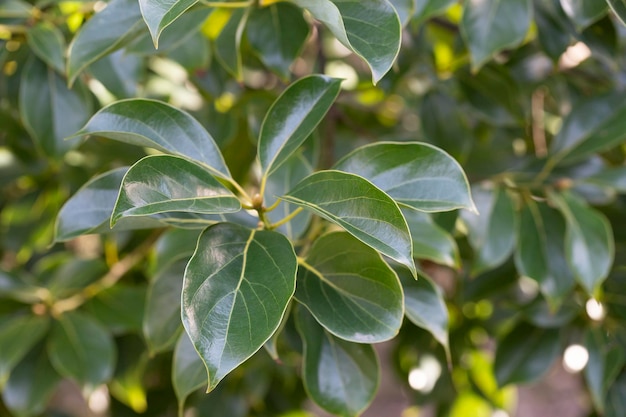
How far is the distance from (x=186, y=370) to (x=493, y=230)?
457mm

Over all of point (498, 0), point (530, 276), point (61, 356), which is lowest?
point (61, 356)

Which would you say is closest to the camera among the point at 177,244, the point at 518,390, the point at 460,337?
the point at 177,244

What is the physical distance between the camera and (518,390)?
2.36 meters

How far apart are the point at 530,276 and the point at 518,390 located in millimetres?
1584

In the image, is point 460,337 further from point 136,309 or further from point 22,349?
point 22,349

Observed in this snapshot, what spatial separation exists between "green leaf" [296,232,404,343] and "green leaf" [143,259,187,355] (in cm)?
16

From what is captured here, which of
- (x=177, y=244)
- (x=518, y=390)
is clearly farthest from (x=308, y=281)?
(x=518, y=390)

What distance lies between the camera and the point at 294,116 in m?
0.67

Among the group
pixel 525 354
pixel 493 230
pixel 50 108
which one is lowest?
pixel 525 354

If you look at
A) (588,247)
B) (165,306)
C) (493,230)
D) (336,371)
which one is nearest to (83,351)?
(165,306)

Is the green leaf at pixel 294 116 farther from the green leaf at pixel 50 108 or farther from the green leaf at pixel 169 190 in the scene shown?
the green leaf at pixel 50 108

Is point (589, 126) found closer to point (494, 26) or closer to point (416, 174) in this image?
point (494, 26)

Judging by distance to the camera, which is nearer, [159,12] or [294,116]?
[159,12]

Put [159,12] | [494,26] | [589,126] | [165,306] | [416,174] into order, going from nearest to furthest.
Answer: [159,12] < [416,174] < [165,306] < [494,26] < [589,126]
